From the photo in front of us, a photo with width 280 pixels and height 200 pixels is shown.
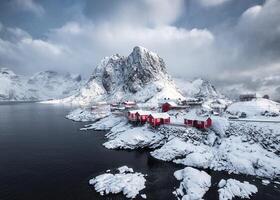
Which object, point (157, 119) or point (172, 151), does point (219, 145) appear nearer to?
point (172, 151)

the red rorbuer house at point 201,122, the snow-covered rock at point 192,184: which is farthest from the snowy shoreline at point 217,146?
the red rorbuer house at point 201,122

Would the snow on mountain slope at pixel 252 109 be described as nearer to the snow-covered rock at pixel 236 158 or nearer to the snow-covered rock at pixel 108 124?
the snow-covered rock at pixel 236 158

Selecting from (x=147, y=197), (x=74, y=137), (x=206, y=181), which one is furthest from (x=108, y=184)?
(x=74, y=137)

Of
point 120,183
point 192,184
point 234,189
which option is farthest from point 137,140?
point 234,189

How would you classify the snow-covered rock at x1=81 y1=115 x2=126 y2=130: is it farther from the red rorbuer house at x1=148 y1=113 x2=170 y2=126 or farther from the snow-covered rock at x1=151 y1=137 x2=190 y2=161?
the snow-covered rock at x1=151 y1=137 x2=190 y2=161

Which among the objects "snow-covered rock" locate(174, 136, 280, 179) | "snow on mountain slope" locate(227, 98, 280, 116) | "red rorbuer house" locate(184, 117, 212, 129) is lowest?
"snow-covered rock" locate(174, 136, 280, 179)

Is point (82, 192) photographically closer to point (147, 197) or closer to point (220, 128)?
point (147, 197)

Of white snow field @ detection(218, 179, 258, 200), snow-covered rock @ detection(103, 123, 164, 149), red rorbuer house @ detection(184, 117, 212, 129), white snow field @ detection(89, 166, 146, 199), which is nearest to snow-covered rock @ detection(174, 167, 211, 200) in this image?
white snow field @ detection(218, 179, 258, 200)
